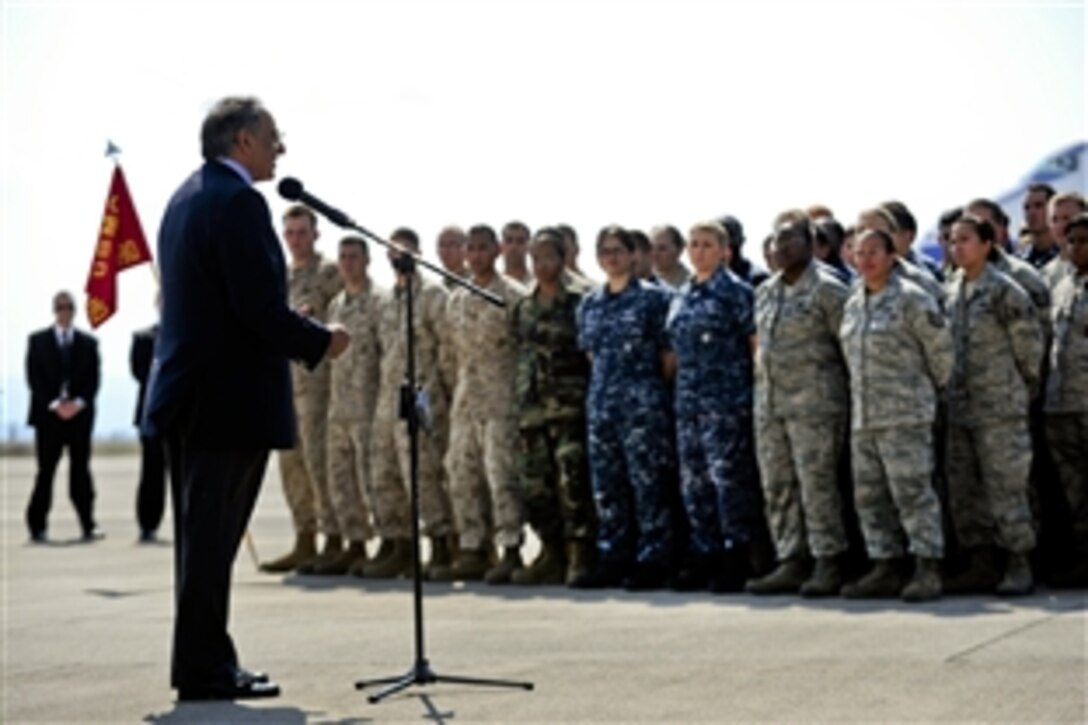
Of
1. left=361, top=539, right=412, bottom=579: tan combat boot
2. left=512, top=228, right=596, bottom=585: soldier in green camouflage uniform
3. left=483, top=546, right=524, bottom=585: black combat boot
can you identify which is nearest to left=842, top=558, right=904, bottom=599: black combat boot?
left=512, top=228, right=596, bottom=585: soldier in green camouflage uniform

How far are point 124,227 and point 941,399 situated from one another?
18.1 feet

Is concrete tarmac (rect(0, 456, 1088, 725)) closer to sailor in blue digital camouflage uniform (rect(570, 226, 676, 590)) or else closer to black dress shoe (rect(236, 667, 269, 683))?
black dress shoe (rect(236, 667, 269, 683))

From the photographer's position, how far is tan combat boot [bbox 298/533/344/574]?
42.0 feet

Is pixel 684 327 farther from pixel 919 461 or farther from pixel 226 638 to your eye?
pixel 226 638

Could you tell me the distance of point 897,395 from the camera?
10.0 m

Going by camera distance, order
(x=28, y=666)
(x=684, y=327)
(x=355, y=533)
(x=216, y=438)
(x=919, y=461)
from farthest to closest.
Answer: (x=355, y=533), (x=684, y=327), (x=919, y=461), (x=28, y=666), (x=216, y=438)

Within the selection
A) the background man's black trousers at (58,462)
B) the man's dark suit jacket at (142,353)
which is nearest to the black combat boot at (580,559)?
the man's dark suit jacket at (142,353)

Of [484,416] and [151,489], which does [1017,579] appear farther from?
[151,489]

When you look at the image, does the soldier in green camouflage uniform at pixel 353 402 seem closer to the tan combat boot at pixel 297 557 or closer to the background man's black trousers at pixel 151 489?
the tan combat boot at pixel 297 557

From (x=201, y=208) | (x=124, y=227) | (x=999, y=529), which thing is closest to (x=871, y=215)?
(x=999, y=529)

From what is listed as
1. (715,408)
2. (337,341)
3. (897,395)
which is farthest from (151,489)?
(337,341)

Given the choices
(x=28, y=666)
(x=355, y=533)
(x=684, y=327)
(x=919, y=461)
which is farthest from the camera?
(x=355, y=533)

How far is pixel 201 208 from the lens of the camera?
734 centimetres

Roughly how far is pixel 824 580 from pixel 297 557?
4.31 meters
